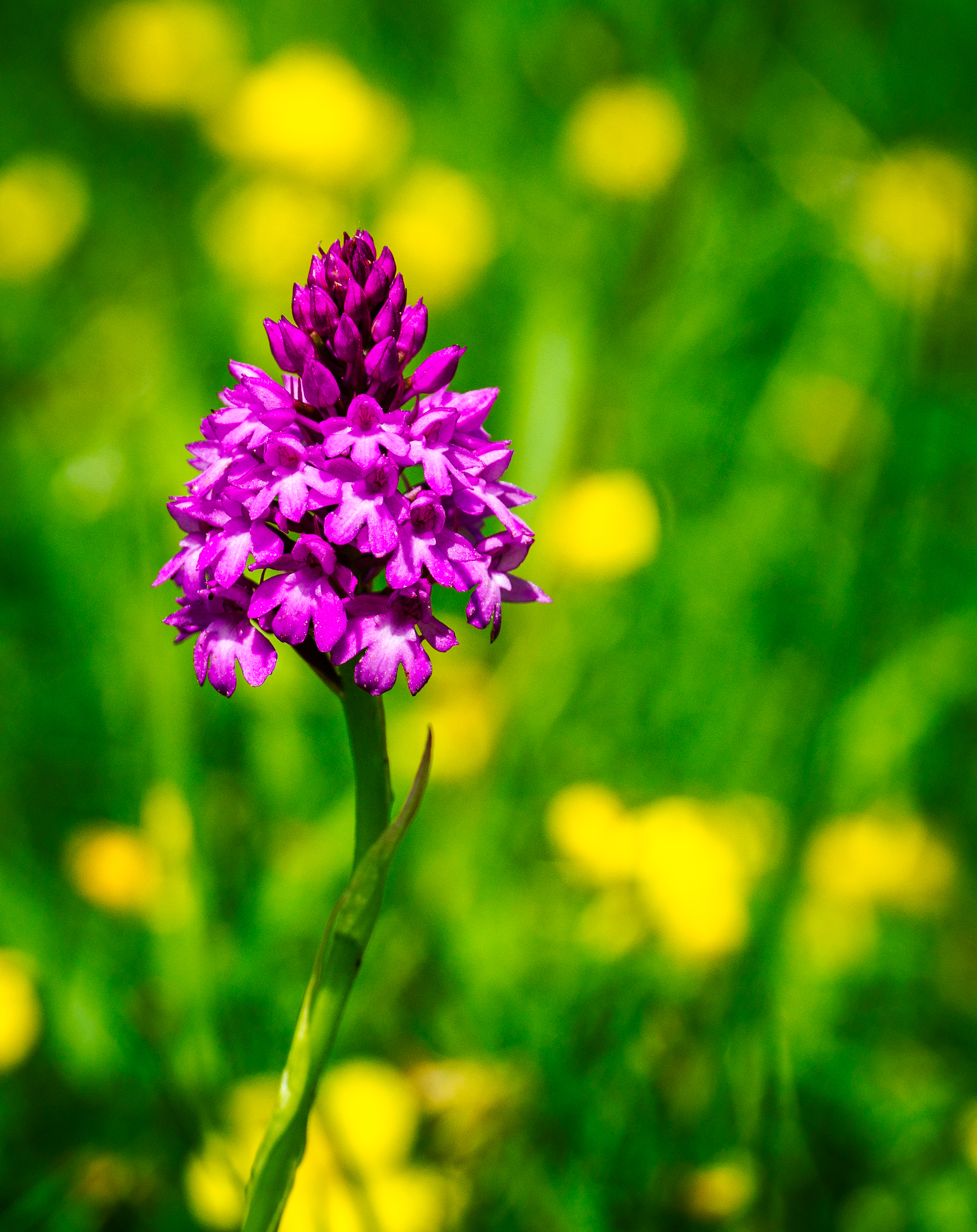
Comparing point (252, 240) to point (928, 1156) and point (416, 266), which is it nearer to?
point (416, 266)

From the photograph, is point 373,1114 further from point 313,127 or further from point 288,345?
point 313,127

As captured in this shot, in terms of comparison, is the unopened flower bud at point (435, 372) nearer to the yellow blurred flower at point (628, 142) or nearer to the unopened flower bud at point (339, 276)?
the unopened flower bud at point (339, 276)

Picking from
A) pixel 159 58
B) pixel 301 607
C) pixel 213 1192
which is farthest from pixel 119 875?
pixel 159 58

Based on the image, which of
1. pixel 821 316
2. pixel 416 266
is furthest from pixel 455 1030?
pixel 821 316

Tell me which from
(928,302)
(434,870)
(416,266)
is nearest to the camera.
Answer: (928,302)

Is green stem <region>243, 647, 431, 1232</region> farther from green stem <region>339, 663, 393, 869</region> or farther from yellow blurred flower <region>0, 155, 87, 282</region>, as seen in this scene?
yellow blurred flower <region>0, 155, 87, 282</region>

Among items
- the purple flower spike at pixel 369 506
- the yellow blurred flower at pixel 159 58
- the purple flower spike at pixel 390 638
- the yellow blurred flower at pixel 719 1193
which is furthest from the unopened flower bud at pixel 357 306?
the yellow blurred flower at pixel 159 58
